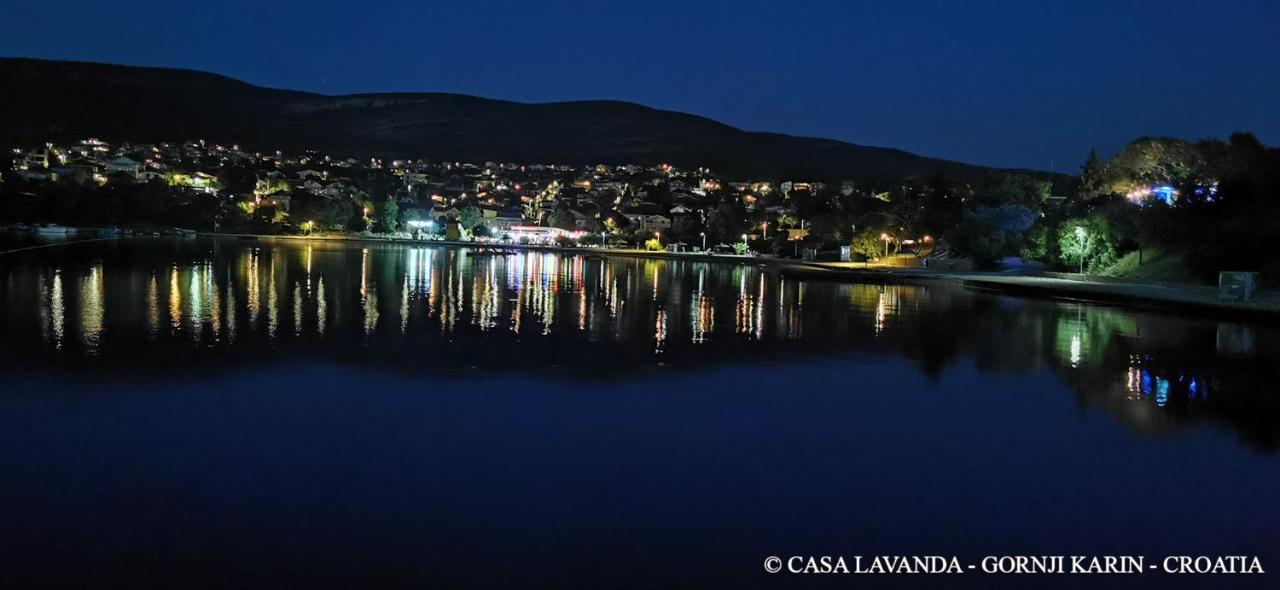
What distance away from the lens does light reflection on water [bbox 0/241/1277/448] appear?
13.4m

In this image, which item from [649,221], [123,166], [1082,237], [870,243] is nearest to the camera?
[1082,237]

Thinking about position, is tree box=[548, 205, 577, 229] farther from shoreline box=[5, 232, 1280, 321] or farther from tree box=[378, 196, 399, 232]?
shoreline box=[5, 232, 1280, 321]

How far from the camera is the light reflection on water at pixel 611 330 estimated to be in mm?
13445

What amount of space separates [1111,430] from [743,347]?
24.4 ft

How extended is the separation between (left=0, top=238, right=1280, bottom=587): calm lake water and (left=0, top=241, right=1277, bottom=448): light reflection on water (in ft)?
0.45

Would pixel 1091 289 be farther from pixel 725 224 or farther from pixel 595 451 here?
pixel 725 224

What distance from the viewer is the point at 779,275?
44.2 meters

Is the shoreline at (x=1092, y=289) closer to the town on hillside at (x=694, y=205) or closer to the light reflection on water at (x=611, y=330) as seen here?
the light reflection on water at (x=611, y=330)

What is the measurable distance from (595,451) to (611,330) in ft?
33.2

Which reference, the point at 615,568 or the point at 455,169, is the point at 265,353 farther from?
the point at 455,169

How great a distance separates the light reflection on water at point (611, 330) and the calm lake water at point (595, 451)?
137 mm

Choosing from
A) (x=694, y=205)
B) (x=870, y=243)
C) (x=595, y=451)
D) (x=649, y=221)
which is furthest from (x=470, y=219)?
(x=595, y=451)

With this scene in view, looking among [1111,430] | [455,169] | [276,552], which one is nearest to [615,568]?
[276,552]

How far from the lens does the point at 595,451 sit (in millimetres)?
8750
